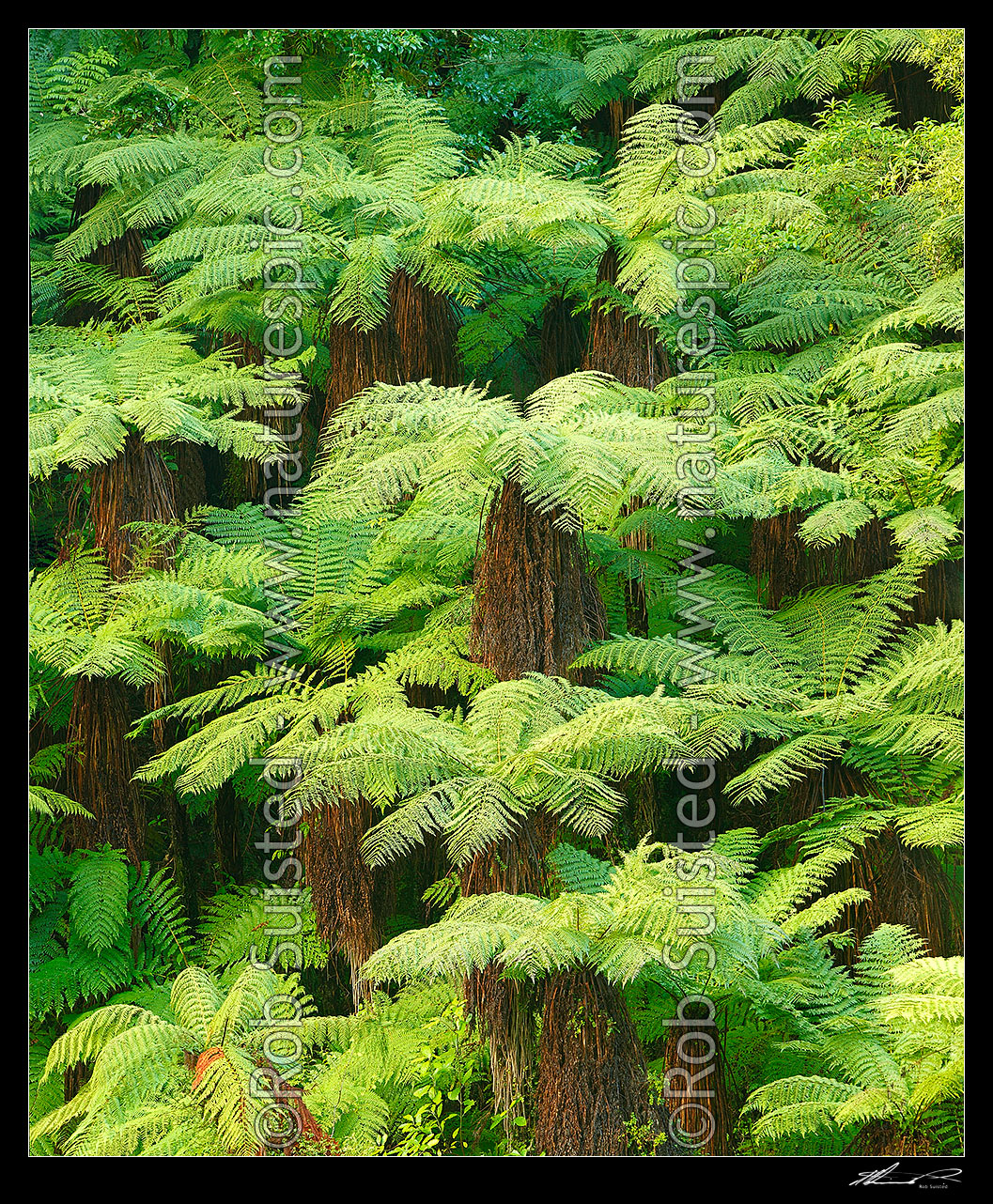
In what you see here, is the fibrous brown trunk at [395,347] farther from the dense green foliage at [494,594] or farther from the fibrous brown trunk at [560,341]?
the fibrous brown trunk at [560,341]

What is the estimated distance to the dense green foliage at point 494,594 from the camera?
3893 mm

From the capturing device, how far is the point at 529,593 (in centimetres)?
407

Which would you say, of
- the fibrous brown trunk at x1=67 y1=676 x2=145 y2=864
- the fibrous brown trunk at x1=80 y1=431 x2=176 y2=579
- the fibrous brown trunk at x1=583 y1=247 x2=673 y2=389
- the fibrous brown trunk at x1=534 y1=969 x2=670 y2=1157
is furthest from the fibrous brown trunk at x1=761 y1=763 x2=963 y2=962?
the fibrous brown trunk at x1=80 y1=431 x2=176 y2=579

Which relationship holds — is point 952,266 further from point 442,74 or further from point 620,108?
point 442,74

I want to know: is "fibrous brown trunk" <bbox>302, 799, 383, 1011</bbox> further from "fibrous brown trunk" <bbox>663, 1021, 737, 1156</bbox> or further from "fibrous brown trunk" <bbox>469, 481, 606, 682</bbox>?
"fibrous brown trunk" <bbox>663, 1021, 737, 1156</bbox>

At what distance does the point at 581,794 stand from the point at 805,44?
3.53 metres

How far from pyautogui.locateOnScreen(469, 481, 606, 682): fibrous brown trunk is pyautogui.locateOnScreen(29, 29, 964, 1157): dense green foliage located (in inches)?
0.7

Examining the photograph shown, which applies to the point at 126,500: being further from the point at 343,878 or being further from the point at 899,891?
the point at 899,891

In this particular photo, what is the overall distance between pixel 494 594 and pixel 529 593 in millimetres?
130

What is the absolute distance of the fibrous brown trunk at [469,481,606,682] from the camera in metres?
4.05

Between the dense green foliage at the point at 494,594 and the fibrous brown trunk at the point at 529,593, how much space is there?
18 mm

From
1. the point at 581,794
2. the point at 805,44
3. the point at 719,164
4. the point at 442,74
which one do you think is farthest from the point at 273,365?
the point at 805,44

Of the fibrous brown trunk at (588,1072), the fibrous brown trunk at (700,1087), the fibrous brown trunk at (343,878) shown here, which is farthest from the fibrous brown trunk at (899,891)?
the fibrous brown trunk at (343,878)

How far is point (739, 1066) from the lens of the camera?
417 centimetres
